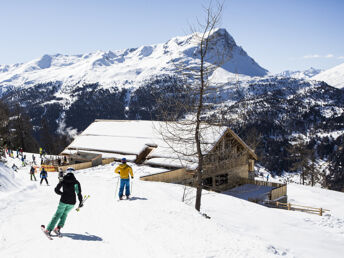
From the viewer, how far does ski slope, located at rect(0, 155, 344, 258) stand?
767cm

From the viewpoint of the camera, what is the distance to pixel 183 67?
1339cm

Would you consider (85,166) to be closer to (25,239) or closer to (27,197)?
(27,197)

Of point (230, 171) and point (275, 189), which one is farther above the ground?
point (230, 171)

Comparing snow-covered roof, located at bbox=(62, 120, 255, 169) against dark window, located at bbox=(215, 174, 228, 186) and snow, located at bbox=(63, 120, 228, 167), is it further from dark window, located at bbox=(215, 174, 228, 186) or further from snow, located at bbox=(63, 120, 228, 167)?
dark window, located at bbox=(215, 174, 228, 186)

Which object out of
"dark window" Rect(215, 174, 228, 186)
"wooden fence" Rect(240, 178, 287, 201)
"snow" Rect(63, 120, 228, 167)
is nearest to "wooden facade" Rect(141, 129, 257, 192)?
"dark window" Rect(215, 174, 228, 186)

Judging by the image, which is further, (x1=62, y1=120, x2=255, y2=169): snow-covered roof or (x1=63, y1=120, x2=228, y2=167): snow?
(x1=63, y1=120, x2=228, y2=167): snow

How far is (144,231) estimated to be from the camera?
9250 mm

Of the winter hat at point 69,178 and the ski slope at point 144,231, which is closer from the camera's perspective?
the ski slope at point 144,231

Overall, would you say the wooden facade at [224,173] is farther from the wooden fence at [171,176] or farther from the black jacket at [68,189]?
the black jacket at [68,189]

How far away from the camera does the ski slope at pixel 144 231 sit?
7.67 m

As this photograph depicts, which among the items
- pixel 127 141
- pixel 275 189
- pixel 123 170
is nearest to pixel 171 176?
pixel 127 141

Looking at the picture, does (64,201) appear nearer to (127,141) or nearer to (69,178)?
(69,178)

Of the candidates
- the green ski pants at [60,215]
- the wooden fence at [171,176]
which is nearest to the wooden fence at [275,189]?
the wooden fence at [171,176]

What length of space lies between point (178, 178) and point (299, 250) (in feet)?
48.1
